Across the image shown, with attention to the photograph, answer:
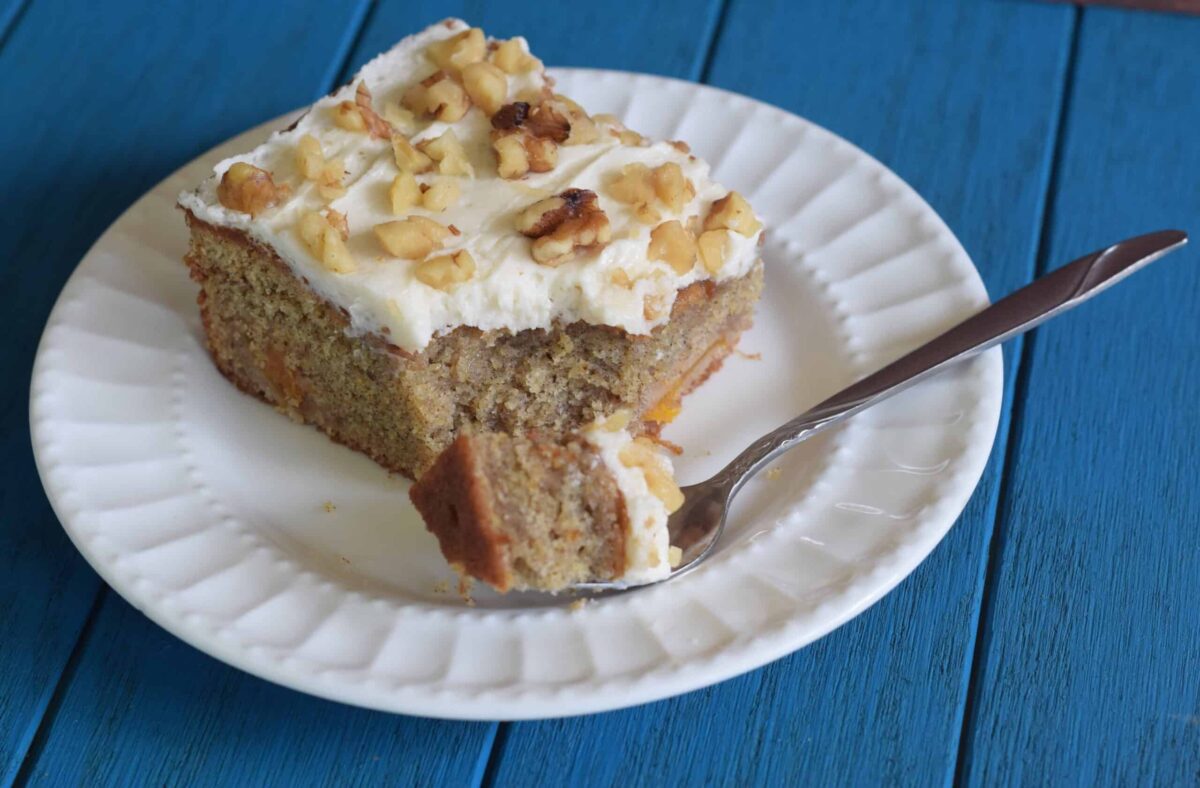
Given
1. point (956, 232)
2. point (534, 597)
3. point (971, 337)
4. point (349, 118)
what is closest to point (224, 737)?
point (534, 597)

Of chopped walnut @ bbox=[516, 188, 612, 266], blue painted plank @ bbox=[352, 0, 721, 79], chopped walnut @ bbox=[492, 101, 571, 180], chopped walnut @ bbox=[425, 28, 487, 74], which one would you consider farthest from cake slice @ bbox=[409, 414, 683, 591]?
blue painted plank @ bbox=[352, 0, 721, 79]

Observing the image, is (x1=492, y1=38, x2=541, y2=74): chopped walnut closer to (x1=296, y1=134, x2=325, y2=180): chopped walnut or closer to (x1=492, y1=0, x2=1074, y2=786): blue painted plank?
(x1=296, y1=134, x2=325, y2=180): chopped walnut

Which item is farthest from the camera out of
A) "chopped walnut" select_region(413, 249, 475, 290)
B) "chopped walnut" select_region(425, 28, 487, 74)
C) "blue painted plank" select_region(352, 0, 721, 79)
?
"blue painted plank" select_region(352, 0, 721, 79)

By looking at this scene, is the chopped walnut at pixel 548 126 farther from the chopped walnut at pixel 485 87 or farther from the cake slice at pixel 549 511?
the cake slice at pixel 549 511

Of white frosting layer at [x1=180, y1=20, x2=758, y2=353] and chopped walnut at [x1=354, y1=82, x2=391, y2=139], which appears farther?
chopped walnut at [x1=354, y1=82, x2=391, y2=139]

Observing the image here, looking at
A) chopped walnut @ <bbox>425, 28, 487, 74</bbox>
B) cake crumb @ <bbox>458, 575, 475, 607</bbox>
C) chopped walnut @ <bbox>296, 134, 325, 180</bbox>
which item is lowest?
cake crumb @ <bbox>458, 575, 475, 607</bbox>

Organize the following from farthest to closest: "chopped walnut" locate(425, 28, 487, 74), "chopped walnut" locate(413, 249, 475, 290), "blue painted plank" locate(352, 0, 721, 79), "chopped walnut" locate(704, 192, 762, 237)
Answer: "blue painted plank" locate(352, 0, 721, 79) → "chopped walnut" locate(425, 28, 487, 74) → "chopped walnut" locate(704, 192, 762, 237) → "chopped walnut" locate(413, 249, 475, 290)
